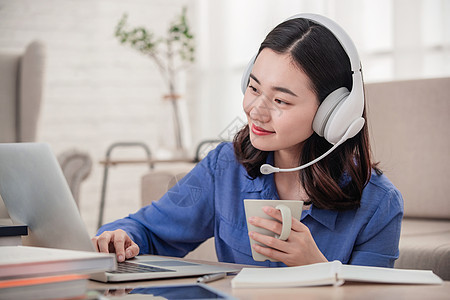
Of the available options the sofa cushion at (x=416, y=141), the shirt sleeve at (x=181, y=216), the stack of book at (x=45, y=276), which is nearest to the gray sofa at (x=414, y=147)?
the sofa cushion at (x=416, y=141)

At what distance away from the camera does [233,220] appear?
112 centimetres

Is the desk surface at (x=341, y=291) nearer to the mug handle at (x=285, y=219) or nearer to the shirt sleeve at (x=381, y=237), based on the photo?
the mug handle at (x=285, y=219)

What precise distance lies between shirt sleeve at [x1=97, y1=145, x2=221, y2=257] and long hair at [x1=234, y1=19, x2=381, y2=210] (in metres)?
0.21

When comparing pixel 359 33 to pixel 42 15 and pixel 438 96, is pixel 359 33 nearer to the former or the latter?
pixel 438 96

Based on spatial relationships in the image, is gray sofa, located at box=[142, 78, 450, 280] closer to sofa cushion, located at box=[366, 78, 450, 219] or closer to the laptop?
sofa cushion, located at box=[366, 78, 450, 219]

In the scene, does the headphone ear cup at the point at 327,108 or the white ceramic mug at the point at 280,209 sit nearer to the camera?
the white ceramic mug at the point at 280,209

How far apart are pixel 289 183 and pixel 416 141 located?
994 millimetres

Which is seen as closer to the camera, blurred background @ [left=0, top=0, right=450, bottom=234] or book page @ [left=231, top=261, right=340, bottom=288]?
book page @ [left=231, top=261, right=340, bottom=288]

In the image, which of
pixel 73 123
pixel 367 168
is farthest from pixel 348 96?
pixel 73 123

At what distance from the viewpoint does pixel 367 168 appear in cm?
106

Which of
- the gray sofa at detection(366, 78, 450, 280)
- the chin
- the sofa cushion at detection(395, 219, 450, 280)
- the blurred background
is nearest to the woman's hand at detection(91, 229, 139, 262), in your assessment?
the chin

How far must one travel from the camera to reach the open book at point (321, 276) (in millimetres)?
677

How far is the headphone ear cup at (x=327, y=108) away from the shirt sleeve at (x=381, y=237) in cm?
18

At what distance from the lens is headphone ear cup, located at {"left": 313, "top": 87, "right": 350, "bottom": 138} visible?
0.99m
